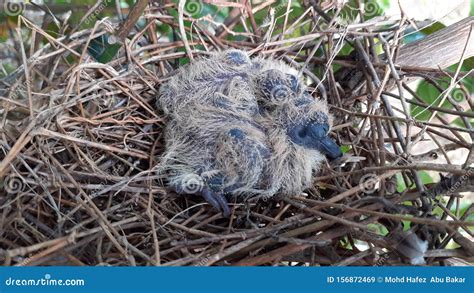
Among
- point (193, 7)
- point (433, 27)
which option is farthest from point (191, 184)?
point (433, 27)

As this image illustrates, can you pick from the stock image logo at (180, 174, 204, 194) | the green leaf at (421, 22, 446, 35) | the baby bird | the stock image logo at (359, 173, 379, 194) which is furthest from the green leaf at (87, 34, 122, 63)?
the green leaf at (421, 22, 446, 35)

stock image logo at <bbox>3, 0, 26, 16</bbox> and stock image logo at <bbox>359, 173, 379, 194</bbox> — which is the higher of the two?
stock image logo at <bbox>3, 0, 26, 16</bbox>

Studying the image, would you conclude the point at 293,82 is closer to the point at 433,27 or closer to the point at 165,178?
the point at 165,178

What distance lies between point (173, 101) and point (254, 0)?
0.67m

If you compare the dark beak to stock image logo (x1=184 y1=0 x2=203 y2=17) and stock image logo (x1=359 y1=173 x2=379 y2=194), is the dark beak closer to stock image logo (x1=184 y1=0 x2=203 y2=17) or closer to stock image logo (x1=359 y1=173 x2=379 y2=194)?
stock image logo (x1=359 y1=173 x2=379 y2=194)

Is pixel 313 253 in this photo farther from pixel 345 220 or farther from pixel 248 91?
pixel 248 91

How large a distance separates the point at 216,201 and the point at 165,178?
0.13 metres

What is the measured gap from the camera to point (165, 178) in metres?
1.11

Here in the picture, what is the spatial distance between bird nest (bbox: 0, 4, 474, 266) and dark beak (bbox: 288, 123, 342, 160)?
38 mm

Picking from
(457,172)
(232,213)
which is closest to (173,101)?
(232,213)

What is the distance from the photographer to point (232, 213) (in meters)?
1.05

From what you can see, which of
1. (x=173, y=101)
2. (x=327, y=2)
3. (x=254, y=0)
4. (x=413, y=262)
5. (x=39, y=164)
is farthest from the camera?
(x=254, y=0)

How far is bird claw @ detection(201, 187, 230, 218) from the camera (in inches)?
41.7

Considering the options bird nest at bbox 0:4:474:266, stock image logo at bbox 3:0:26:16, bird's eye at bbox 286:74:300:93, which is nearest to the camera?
bird nest at bbox 0:4:474:266
